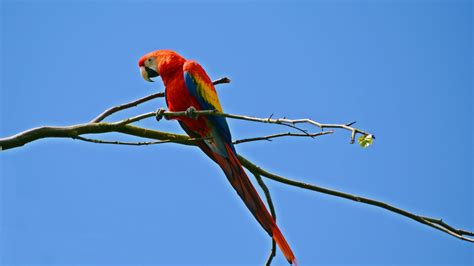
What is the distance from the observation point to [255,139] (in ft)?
10.5

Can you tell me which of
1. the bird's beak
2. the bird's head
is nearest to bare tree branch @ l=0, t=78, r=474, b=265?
the bird's head

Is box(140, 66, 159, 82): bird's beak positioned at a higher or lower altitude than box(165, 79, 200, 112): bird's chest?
higher

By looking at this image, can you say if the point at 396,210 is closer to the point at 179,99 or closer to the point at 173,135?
the point at 173,135

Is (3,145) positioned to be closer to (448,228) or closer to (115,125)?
(115,125)

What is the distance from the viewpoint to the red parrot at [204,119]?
3.66m

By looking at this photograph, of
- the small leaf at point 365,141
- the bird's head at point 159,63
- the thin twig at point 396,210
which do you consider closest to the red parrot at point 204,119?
the bird's head at point 159,63

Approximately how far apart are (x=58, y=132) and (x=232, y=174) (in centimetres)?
138

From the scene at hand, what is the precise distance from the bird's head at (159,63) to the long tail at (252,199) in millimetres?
1013

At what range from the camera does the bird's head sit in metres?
4.46

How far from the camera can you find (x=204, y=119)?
4.08 m

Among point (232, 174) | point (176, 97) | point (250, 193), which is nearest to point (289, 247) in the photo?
point (250, 193)

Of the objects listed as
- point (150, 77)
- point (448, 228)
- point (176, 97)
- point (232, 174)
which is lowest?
point (448, 228)

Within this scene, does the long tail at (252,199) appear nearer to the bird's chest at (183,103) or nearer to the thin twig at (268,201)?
the thin twig at (268,201)

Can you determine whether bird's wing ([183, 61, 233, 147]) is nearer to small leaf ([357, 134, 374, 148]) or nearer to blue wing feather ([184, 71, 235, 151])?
blue wing feather ([184, 71, 235, 151])
